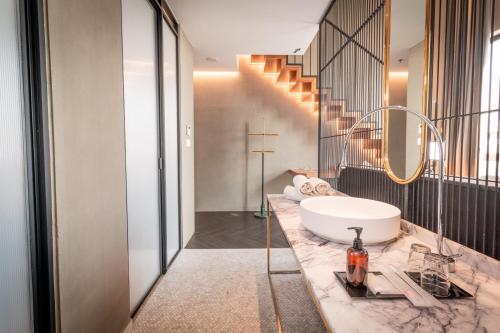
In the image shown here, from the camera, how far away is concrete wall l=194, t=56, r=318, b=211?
4.93 meters

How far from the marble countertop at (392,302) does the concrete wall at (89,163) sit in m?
0.99

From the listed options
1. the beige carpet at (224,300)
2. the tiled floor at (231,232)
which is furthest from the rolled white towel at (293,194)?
the tiled floor at (231,232)

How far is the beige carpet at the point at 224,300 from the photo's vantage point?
1.76m

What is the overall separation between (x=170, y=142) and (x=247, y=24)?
1584mm

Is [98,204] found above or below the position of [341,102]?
below

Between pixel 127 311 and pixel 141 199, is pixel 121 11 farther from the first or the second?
pixel 127 311

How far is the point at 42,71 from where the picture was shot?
0.99m

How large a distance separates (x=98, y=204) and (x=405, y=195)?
160 centimetres

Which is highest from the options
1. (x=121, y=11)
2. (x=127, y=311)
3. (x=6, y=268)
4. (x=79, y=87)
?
(x=121, y=11)

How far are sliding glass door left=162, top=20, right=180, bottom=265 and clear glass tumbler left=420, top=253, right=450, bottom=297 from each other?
222 cm

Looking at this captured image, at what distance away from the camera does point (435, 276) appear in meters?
0.74

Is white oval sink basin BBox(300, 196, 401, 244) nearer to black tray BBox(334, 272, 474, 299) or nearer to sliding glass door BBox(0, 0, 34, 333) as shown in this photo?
black tray BBox(334, 272, 474, 299)

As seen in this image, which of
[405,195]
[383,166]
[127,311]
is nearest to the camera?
[405,195]

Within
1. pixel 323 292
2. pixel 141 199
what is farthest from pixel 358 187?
pixel 141 199
